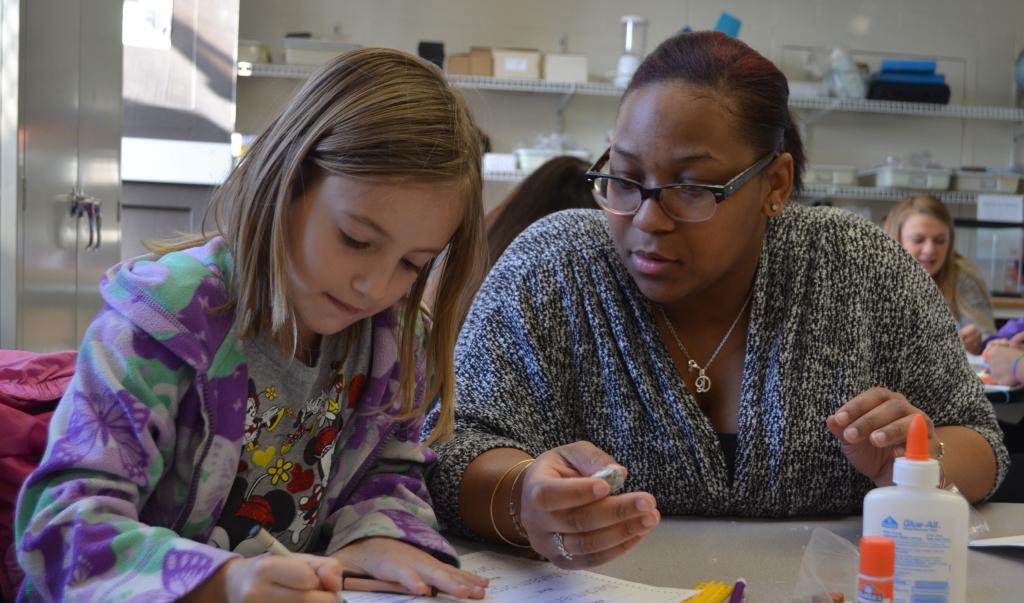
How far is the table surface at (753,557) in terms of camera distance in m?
0.90

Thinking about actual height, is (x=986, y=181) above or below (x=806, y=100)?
below

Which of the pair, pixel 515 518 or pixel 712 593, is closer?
pixel 712 593

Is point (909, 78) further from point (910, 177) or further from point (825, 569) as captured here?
point (825, 569)

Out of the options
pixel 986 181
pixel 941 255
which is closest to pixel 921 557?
pixel 941 255

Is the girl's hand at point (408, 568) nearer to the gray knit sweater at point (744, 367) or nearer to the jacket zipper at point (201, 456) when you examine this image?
the jacket zipper at point (201, 456)

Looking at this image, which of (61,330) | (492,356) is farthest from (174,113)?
(492,356)

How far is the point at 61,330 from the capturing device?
2.80 m

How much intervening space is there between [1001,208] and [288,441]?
16.2 feet

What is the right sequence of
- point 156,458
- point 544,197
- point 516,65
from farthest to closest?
1. point 516,65
2. point 544,197
3. point 156,458

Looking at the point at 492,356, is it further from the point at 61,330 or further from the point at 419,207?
the point at 61,330

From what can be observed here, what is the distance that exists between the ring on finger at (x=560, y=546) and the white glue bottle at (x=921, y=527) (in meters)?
0.28

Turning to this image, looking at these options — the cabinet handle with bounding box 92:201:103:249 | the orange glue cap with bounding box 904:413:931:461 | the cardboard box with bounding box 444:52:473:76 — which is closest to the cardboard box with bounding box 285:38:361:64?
the cardboard box with bounding box 444:52:473:76

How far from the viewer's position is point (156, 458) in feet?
2.62

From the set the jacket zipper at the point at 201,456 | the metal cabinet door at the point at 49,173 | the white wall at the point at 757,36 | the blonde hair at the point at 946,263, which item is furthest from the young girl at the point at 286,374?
the white wall at the point at 757,36
